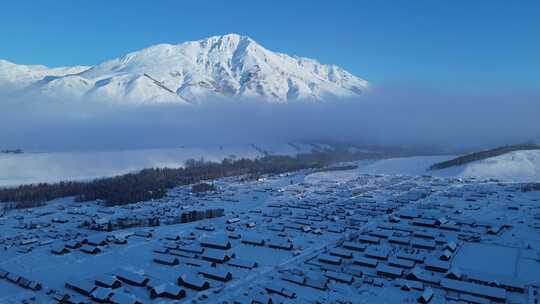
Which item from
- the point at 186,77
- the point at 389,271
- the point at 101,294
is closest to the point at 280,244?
the point at 389,271

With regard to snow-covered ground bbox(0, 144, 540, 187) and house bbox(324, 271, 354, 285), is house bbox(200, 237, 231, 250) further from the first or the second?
snow-covered ground bbox(0, 144, 540, 187)

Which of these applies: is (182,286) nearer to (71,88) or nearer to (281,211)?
(281,211)

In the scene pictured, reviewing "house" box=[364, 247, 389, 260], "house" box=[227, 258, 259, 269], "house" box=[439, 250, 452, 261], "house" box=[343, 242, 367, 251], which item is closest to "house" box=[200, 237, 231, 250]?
"house" box=[227, 258, 259, 269]

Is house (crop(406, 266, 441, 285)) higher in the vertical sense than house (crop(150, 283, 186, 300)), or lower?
lower

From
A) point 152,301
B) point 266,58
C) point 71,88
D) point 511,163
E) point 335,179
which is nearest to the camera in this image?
point 152,301

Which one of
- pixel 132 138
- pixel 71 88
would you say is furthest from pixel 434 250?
pixel 71 88

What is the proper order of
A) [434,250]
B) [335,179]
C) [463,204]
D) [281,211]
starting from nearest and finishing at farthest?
1. [434,250]
2. [281,211]
3. [463,204]
4. [335,179]

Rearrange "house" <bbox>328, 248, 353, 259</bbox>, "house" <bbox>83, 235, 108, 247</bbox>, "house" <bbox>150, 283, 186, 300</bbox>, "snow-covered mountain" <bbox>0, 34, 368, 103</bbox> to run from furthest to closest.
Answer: "snow-covered mountain" <bbox>0, 34, 368, 103</bbox>
"house" <bbox>83, 235, 108, 247</bbox>
"house" <bbox>328, 248, 353, 259</bbox>
"house" <bbox>150, 283, 186, 300</bbox>

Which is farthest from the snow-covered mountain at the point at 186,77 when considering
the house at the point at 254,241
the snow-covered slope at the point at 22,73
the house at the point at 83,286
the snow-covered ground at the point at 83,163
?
the house at the point at 83,286
